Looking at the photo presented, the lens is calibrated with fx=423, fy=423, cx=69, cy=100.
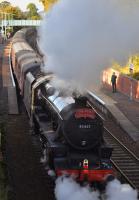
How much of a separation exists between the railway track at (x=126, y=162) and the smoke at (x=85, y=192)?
1445 millimetres

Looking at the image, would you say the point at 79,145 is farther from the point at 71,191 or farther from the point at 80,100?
the point at 71,191

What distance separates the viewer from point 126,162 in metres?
13.5

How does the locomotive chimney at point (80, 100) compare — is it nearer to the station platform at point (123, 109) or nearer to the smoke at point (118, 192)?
the smoke at point (118, 192)

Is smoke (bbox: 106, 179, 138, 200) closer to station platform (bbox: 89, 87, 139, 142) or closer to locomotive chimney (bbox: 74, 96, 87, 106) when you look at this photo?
locomotive chimney (bbox: 74, 96, 87, 106)

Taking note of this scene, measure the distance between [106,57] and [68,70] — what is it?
1.05 meters

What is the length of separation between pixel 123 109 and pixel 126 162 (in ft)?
25.0

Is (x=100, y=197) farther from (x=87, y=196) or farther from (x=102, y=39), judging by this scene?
(x=102, y=39)

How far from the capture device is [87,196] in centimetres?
970

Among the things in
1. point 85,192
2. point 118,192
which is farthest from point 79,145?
point 118,192

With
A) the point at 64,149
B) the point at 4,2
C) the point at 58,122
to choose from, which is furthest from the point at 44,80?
the point at 4,2

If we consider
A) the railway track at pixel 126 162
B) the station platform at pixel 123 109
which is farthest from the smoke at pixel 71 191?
the station platform at pixel 123 109

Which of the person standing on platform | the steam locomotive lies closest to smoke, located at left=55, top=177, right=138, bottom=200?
the steam locomotive

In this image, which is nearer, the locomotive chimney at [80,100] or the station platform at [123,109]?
the locomotive chimney at [80,100]

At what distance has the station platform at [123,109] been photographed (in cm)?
1730
